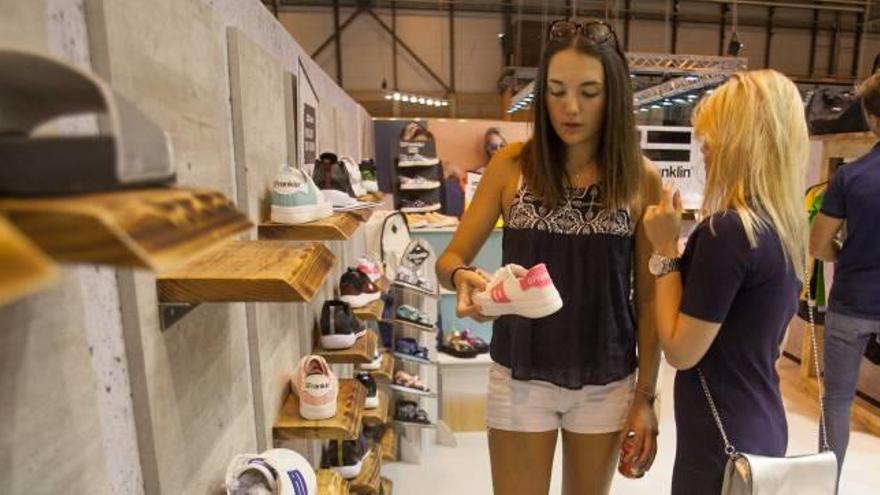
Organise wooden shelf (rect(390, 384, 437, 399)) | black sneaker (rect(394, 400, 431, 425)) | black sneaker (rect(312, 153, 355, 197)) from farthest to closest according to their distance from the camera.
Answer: black sneaker (rect(394, 400, 431, 425)) < wooden shelf (rect(390, 384, 437, 399)) < black sneaker (rect(312, 153, 355, 197))

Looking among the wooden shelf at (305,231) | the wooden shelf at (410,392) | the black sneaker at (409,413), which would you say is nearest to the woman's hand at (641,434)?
the wooden shelf at (305,231)

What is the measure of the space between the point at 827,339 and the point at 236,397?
2.43 m

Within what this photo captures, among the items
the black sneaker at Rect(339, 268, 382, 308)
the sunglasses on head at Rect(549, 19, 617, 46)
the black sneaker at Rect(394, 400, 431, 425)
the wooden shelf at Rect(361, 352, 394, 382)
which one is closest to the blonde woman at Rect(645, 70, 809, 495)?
the sunglasses on head at Rect(549, 19, 617, 46)

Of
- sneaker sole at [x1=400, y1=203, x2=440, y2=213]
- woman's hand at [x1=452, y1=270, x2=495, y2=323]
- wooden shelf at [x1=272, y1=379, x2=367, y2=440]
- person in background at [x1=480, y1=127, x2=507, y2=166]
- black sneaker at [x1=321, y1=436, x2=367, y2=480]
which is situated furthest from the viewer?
person in background at [x1=480, y1=127, x2=507, y2=166]

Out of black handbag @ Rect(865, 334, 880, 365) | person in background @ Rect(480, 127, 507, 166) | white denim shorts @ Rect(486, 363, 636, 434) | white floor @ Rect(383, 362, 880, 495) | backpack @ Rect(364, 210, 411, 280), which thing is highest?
person in background @ Rect(480, 127, 507, 166)

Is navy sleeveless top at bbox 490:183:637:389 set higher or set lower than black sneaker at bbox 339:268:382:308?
higher

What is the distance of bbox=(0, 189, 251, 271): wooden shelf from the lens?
268 mm

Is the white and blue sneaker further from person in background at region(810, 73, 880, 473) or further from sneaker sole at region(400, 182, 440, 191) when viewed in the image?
sneaker sole at region(400, 182, 440, 191)

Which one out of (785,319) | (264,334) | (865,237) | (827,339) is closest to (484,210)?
(264,334)

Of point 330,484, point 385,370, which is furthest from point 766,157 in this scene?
point 385,370

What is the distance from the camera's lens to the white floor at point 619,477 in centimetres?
290

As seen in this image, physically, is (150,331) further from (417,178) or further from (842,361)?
(417,178)

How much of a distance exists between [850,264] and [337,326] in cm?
204

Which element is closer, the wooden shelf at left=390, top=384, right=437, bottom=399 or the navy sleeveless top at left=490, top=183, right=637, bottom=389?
the navy sleeveless top at left=490, top=183, right=637, bottom=389
